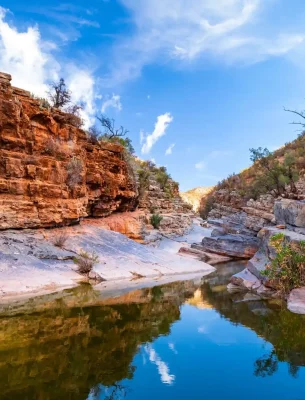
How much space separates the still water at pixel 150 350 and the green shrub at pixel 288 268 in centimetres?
126

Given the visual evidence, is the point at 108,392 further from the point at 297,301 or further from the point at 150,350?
the point at 297,301

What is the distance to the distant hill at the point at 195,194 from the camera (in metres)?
87.2

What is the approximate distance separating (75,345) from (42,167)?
13.2 metres

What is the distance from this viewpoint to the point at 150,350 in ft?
23.3

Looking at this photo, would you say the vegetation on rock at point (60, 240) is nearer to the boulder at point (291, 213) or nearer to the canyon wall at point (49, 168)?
the canyon wall at point (49, 168)

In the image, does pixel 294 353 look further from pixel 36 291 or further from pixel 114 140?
pixel 114 140

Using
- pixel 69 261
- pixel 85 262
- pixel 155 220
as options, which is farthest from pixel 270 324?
pixel 155 220

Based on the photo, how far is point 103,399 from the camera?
496 centimetres

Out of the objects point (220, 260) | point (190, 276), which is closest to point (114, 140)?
point (220, 260)

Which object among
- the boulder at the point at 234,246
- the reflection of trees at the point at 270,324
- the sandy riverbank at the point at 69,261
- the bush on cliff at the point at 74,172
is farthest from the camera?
the boulder at the point at 234,246

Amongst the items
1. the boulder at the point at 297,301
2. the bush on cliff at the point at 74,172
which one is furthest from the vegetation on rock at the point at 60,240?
the boulder at the point at 297,301

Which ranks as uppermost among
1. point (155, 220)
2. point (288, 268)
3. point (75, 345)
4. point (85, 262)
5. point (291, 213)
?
point (291, 213)

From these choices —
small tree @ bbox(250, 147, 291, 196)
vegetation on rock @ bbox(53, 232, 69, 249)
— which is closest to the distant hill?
small tree @ bbox(250, 147, 291, 196)

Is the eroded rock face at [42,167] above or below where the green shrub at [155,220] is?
above
